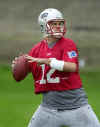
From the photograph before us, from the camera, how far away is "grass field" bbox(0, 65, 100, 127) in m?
10.6

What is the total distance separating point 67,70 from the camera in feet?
21.7

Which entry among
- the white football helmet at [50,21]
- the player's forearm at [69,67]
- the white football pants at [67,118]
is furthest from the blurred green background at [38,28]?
the player's forearm at [69,67]

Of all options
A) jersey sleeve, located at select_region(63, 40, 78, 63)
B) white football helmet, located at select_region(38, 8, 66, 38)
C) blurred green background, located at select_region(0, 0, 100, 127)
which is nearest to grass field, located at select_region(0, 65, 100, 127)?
blurred green background, located at select_region(0, 0, 100, 127)

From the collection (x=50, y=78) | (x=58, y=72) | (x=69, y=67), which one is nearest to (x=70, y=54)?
(x=69, y=67)

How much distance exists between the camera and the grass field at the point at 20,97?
419 inches

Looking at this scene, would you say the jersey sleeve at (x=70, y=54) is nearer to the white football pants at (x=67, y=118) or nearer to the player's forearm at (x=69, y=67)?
the player's forearm at (x=69, y=67)

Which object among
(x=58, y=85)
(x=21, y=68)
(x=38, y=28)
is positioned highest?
(x=21, y=68)

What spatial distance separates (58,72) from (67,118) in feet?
1.69

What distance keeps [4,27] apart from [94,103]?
861cm

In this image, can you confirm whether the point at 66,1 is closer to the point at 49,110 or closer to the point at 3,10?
the point at 3,10

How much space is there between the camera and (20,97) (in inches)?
533

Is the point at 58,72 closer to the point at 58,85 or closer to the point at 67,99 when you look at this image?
the point at 58,85

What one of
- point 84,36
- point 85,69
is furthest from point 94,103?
point 84,36

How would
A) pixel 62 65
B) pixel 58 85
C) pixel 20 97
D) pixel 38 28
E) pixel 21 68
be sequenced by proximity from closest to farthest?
pixel 62 65 → pixel 58 85 → pixel 21 68 → pixel 20 97 → pixel 38 28
